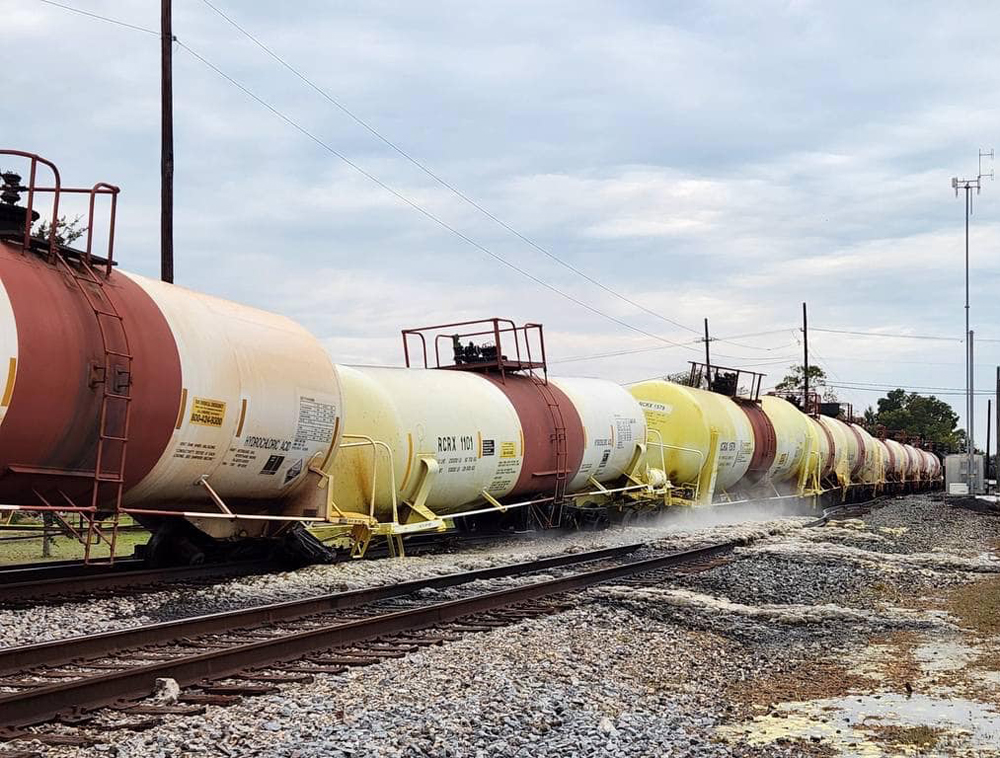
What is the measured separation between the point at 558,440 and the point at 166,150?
878cm

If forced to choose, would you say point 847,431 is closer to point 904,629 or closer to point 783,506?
point 783,506

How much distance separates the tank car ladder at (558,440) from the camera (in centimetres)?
1938

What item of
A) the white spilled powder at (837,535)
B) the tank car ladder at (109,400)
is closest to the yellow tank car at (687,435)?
the white spilled powder at (837,535)

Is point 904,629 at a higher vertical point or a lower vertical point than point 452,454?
lower

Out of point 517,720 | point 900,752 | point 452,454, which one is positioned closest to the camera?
point 900,752

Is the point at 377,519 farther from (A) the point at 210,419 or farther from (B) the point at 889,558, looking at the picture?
(B) the point at 889,558

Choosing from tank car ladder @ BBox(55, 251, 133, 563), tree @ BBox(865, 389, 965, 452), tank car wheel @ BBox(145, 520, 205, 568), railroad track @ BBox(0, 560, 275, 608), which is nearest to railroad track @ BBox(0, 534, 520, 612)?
railroad track @ BBox(0, 560, 275, 608)

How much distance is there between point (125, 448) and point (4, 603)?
179cm

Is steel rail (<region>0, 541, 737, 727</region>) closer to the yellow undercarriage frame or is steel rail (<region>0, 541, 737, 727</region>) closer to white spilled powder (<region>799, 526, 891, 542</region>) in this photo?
the yellow undercarriage frame

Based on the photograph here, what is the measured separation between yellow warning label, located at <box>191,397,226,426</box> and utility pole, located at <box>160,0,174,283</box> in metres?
8.31

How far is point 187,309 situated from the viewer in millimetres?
11328

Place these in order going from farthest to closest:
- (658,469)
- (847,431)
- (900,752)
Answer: (847,431) → (658,469) → (900,752)

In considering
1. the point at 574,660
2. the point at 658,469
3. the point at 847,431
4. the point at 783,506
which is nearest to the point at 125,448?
the point at 574,660

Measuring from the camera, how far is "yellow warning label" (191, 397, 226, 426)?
35.6 feet
